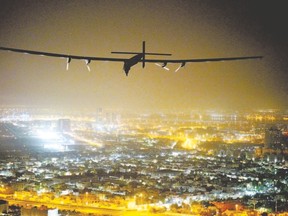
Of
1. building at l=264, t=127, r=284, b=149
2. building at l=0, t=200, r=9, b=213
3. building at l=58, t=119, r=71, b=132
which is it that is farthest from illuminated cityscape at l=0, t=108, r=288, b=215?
building at l=58, t=119, r=71, b=132

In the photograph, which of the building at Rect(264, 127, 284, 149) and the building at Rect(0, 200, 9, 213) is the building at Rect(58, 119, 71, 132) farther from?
the building at Rect(0, 200, 9, 213)

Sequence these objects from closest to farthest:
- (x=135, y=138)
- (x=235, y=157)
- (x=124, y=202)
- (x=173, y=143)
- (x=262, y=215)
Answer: (x=262, y=215)
(x=124, y=202)
(x=235, y=157)
(x=173, y=143)
(x=135, y=138)

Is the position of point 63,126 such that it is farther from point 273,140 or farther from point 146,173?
point 146,173

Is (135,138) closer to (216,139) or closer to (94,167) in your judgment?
(216,139)

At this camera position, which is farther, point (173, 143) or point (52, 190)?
point (173, 143)

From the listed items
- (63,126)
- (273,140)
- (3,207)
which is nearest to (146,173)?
(3,207)

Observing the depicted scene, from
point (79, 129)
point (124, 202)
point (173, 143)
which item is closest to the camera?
point (124, 202)

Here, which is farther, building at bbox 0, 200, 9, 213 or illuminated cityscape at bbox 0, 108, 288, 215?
illuminated cityscape at bbox 0, 108, 288, 215

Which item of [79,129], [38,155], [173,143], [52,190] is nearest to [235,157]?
[173,143]
